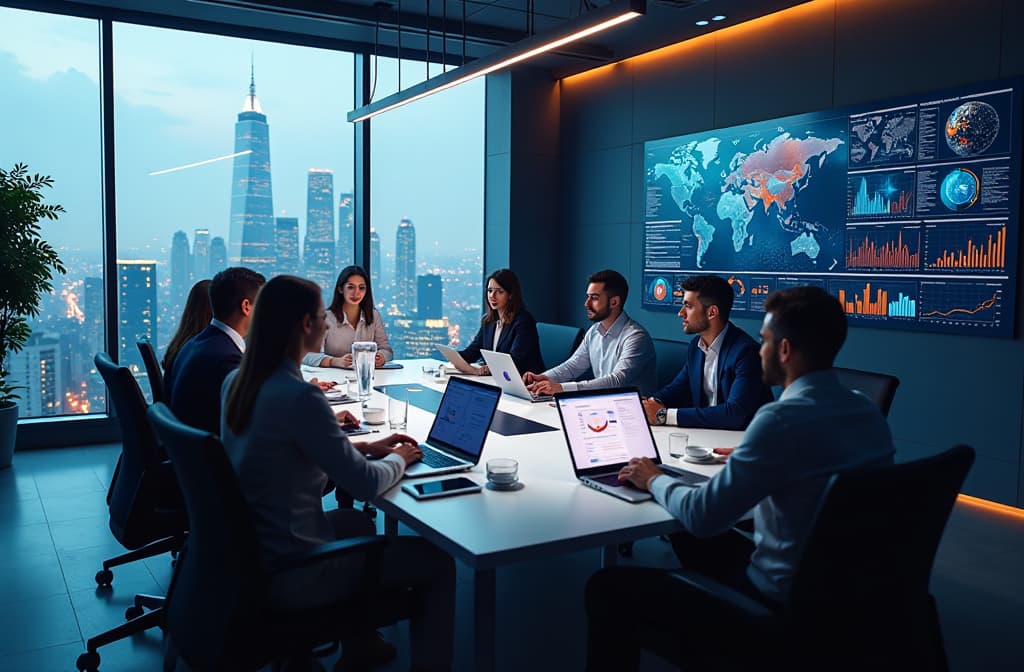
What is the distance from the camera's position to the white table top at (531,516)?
2.10 m

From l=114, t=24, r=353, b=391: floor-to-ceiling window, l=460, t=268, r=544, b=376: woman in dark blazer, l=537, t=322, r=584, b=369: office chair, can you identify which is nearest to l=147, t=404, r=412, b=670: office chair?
l=460, t=268, r=544, b=376: woman in dark blazer

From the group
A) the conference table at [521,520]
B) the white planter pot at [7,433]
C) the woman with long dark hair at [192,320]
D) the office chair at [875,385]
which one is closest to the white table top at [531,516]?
the conference table at [521,520]

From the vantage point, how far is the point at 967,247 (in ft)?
15.6

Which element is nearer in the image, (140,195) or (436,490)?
(436,490)

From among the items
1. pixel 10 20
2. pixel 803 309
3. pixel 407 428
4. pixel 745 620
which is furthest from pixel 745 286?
pixel 10 20

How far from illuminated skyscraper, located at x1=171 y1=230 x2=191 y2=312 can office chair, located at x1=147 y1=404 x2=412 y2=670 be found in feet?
15.4

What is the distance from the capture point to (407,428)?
3.43m

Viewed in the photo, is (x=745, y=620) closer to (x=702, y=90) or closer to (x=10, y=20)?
(x=702, y=90)

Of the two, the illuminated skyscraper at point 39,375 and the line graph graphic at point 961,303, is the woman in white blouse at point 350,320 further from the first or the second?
the line graph graphic at point 961,303

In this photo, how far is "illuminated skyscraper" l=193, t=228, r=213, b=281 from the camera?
22.0ft

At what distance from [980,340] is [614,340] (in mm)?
2105

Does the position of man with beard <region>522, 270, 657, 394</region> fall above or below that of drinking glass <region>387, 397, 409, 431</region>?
above

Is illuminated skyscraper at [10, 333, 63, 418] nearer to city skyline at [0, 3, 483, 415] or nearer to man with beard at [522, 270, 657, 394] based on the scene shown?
city skyline at [0, 3, 483, 415]

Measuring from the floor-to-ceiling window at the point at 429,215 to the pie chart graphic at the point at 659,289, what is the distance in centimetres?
180
